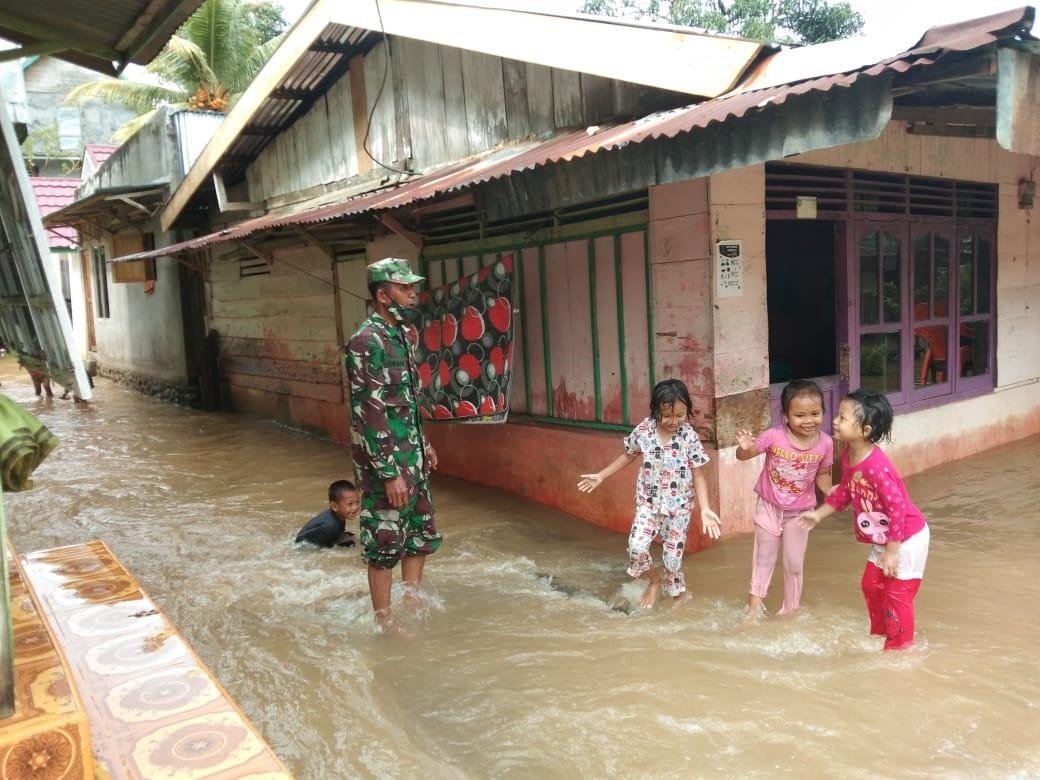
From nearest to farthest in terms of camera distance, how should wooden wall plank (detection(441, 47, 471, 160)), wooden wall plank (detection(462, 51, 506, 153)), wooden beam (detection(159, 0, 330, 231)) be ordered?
1. wooden wall plank (detection(462, 51, 506, 153))
2. wooden wall plank (detection(441, 47, 471, 160))
3. wooden beam (detection(159, 0, 330, 231))

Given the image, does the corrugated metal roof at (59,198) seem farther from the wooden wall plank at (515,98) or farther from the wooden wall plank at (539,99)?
the wooden wall plank at (539,99)

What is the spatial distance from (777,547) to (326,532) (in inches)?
126

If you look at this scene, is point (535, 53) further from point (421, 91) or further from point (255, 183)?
point (255, 183)

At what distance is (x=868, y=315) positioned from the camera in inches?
264

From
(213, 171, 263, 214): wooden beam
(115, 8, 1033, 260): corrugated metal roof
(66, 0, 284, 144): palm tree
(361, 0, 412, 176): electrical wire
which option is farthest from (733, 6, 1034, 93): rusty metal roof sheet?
(66, 0, 284, 144): palm tree

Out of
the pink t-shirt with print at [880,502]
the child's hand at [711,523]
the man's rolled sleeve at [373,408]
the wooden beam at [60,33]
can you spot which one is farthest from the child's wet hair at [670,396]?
the wooden beam at [60,33]

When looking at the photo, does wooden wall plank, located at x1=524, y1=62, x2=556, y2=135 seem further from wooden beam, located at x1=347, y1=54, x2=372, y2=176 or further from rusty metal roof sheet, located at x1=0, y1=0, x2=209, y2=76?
rusty metal roof sheet, located at x1=0, y1=0, x2=209, y2=76

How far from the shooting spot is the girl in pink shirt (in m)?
3.93

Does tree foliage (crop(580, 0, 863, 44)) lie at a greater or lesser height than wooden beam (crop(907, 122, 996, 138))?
greater

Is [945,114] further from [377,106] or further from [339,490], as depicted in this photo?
[377,106]

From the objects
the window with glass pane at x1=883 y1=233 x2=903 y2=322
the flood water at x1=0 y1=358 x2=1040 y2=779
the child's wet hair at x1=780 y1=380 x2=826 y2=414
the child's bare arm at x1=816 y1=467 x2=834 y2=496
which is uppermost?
the window with glass pane at x1=883 y1=233 x2=903 y2=322

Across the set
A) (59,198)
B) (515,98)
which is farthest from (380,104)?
(59,198)

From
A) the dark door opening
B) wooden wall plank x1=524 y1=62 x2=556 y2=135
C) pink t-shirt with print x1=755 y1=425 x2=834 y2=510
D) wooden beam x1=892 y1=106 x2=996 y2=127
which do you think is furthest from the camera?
the dark door opening

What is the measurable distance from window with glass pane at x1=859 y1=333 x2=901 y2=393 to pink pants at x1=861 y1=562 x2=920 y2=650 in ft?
10.3
